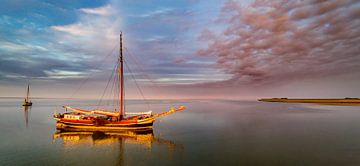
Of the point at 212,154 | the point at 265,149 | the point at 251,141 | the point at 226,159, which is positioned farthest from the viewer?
the point at 251,141

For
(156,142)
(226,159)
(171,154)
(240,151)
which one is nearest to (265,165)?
(226,159)

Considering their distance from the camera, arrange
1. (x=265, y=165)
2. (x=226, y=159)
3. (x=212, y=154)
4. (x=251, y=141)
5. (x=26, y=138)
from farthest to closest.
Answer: (x=26, y=138) < (x=251, y=141) < (x=212, y=154) < (x=226, y=159) < (x=265, y=165)

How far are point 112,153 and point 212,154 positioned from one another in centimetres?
1249

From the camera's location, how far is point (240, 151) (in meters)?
28.5

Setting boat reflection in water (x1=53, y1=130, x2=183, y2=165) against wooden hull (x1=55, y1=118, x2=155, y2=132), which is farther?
wooden hull (x1=55, y1=118, x2=155, y2=132)

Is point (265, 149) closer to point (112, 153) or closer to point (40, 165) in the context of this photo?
point (112, 153)

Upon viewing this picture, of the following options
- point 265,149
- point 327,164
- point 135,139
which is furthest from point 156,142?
point 327,164

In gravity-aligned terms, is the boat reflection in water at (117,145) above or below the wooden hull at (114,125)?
below

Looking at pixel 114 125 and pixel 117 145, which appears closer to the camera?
pixel 117 145

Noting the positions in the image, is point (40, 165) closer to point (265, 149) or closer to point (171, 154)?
point (171, 154)

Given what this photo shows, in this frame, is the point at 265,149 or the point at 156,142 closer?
the point at 265,149

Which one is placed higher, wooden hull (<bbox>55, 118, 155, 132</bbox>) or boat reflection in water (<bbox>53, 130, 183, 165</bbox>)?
wooden hull (<bbox>55, 118, 155, 132</bbox>)

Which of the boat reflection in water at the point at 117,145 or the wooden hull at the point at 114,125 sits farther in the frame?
the wooden hull at the point at 114,125

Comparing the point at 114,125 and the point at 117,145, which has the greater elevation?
the point at 114,125
